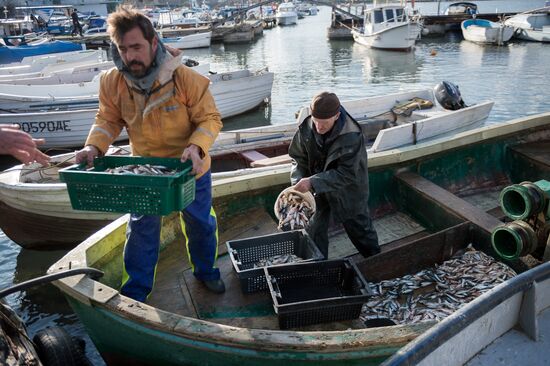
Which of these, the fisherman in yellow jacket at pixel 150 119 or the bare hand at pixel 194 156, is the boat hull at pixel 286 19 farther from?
the bare hand at pixel 194 156

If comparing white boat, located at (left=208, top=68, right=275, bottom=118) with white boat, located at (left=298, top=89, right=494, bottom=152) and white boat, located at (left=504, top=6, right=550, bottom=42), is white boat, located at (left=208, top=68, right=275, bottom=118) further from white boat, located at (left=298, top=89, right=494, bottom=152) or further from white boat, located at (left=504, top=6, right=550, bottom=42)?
white boat, located at (left=504, top=6, right=550, bottom=42)

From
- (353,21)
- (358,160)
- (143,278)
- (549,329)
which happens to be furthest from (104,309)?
(353,21)

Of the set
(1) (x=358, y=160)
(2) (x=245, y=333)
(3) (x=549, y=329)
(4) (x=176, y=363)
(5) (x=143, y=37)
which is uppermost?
(5) (x=143, y=37)

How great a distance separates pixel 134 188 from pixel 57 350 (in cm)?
196

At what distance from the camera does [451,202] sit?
189 inches

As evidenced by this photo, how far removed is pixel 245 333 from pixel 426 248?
2224 mm

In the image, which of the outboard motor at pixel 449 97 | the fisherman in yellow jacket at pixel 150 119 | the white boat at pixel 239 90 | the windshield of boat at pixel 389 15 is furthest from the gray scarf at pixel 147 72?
the windshield of boat at pixel 389 15

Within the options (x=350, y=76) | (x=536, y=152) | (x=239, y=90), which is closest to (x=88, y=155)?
(x=536, y=152)

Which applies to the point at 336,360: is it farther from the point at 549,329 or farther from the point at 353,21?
the point at 353,21

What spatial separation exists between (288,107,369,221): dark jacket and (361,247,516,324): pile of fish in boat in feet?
2.52

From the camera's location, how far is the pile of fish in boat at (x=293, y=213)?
13.3 feet

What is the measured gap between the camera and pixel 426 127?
8.02 m

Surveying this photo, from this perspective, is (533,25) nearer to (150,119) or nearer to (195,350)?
(150,119)

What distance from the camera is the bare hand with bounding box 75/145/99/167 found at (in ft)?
10.3
